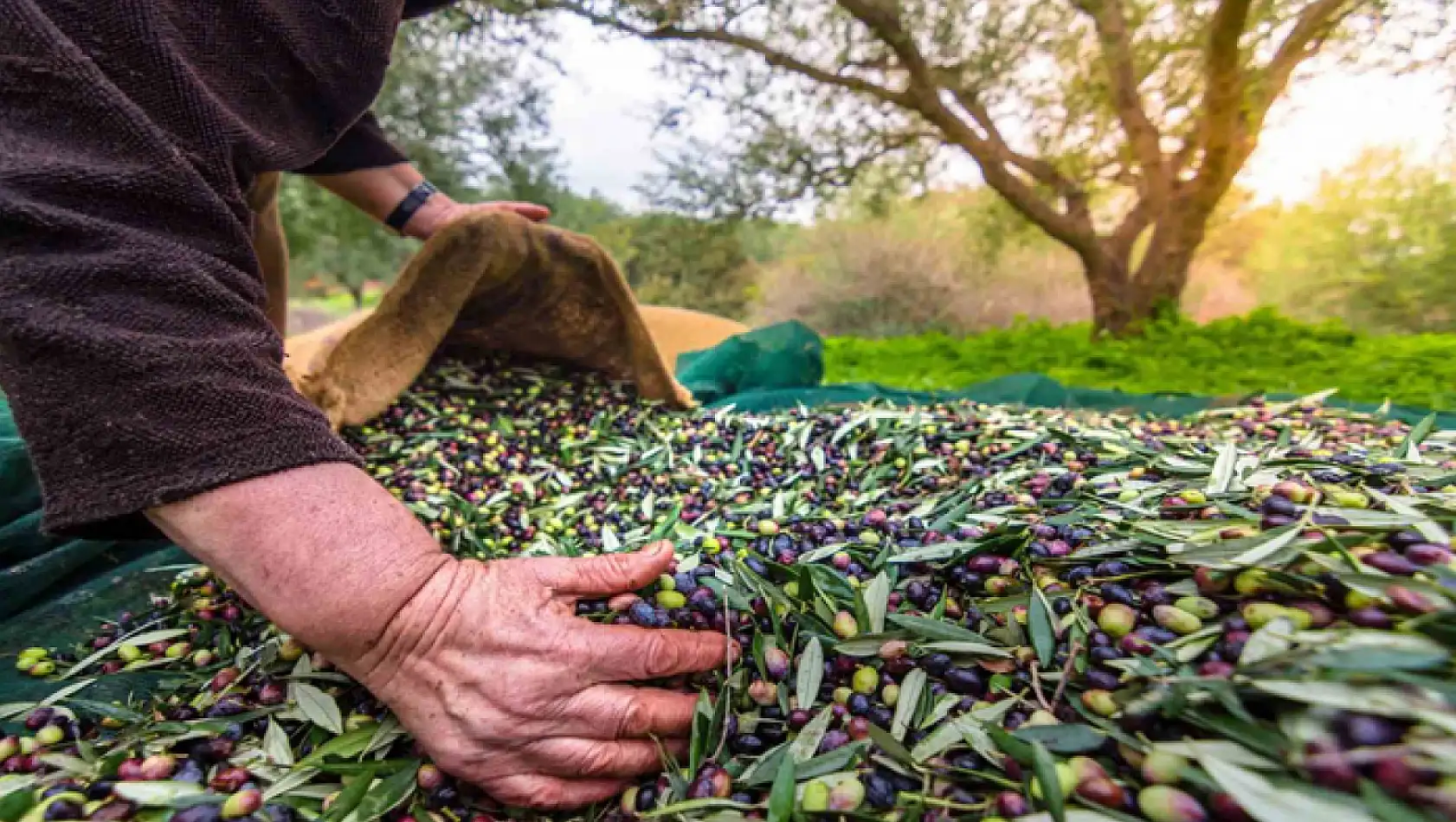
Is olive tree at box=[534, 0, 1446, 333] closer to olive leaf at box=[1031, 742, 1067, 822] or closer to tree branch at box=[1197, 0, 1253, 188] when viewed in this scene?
tree branch at box=[1197, 0, 1253, 188]

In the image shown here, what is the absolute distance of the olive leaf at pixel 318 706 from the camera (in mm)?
789

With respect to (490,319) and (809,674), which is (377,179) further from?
(809,674)

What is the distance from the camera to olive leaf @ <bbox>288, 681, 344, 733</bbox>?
79cm

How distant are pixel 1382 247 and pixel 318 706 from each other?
355 cm

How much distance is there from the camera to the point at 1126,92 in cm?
324

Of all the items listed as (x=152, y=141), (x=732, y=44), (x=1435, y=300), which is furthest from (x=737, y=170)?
(x=152, y=141)

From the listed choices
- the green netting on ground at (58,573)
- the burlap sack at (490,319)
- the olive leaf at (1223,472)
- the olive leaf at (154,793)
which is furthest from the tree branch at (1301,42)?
the olive leaf at (154,793)

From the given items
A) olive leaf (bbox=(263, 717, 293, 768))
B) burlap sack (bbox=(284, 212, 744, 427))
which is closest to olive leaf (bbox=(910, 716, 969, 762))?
olive leaf (bbox=(263, 717, 293, 768))

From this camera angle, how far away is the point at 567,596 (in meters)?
0.82

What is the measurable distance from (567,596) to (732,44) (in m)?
3.58

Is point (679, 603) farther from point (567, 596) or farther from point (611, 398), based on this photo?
point (611, 398)

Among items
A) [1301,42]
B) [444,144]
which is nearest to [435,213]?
[1301,42]

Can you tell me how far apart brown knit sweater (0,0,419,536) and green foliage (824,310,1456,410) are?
2.60m

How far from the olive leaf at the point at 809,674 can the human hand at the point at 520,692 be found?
0.44ft
